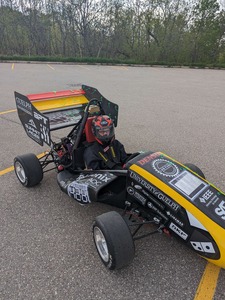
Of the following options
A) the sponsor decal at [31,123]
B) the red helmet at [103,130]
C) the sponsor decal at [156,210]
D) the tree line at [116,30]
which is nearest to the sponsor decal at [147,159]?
the sponsor decal at [156,210]

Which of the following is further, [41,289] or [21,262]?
[21,262]

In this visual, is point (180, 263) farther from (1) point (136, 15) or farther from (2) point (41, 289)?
(1) point (136, 15)

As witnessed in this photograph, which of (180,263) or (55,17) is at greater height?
(55,17)

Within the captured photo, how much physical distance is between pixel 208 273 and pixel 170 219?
2.10ft

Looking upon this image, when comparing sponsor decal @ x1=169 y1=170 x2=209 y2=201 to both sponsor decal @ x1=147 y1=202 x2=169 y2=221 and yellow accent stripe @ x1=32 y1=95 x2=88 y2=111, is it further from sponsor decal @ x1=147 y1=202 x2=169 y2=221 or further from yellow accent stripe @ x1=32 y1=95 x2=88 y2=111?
yellow accent stripe @ x1=32 y1=95 x2=88 y2=111

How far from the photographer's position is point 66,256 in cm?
256

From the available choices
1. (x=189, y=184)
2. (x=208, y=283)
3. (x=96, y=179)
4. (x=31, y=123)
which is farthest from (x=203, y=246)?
(x=31, y=123)

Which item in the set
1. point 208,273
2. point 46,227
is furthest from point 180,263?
point 46,227

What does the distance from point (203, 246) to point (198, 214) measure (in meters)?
0.29

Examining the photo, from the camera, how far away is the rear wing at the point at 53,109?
12.5 feet

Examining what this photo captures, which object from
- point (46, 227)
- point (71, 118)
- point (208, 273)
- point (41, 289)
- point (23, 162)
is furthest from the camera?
point (71, 118)

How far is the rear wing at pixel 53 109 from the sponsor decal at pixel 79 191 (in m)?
0.95

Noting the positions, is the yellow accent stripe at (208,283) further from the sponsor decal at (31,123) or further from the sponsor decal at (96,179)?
the sponsor decal at (31,123)

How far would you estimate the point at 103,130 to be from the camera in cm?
310
